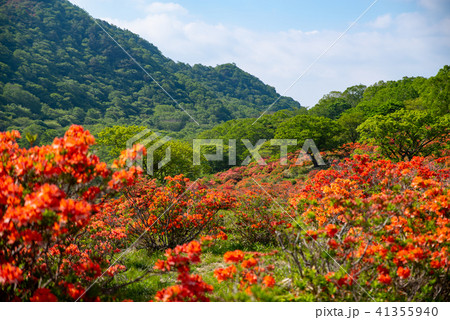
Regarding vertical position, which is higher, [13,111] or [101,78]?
[101,78]

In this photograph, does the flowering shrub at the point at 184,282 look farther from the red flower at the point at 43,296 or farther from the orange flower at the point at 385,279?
the orange flower at the point at 385,279

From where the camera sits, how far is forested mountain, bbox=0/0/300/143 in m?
60.2

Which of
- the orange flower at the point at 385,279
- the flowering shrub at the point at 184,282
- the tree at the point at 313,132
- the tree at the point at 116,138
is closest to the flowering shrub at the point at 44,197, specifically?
the flowering shrub at the point at 184,282

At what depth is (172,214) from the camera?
6703 mm

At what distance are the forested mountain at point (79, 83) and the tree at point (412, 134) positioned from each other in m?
50.3

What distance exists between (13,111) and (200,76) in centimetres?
8556

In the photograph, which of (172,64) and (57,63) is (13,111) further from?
(172,64)

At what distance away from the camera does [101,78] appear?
84125 mm

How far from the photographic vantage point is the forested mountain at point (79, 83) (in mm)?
60219

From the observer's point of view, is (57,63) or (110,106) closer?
(110,106)

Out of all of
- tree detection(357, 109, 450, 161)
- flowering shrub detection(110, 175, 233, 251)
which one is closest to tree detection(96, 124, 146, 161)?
flowering shrub detection(110, 175, 233, 251)
